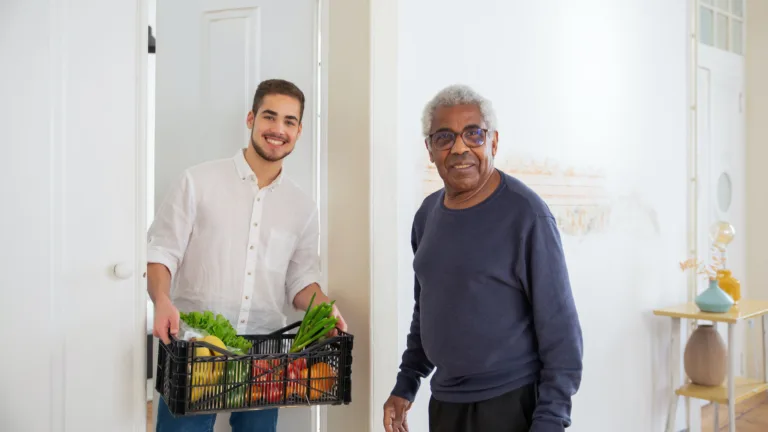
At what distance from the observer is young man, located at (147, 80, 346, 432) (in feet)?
6.91

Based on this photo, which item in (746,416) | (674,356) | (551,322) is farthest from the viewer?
(746,416)

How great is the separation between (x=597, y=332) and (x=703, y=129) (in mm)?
1983

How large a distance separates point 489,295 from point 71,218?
1078 mm

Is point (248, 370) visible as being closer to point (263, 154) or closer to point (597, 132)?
point (263, 154)

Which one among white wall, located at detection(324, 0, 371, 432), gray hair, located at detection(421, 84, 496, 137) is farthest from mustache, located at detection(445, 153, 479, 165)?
white wall, located at detection(324, 0, 371, 432)

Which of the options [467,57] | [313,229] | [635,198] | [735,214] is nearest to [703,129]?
[735,214]

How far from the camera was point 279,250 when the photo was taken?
2.23 meters

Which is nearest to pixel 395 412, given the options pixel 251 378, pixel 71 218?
pixel 251 378

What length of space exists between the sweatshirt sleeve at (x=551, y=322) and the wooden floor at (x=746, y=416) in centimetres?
318

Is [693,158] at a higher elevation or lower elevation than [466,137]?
higher

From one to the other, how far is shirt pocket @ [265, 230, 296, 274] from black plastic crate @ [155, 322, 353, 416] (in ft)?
1.16

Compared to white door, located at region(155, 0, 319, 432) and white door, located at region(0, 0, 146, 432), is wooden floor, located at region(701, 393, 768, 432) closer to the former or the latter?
white door, located at region(155, 0, 319, 432)

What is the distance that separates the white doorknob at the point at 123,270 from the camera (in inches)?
70.9

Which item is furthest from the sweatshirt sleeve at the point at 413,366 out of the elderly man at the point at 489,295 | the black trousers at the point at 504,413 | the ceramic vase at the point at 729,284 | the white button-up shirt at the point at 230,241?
the ceramic vase at the point at 729,284
